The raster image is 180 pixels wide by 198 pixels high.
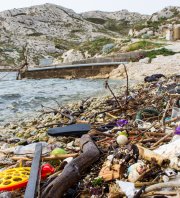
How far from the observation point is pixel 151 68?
2655 cm

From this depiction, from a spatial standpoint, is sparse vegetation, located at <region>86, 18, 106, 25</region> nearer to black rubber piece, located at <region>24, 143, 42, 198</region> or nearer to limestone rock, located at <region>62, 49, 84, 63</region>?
limestone rock, located at <region>62, 49, 84, 63</region>

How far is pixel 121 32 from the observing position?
131125 mm

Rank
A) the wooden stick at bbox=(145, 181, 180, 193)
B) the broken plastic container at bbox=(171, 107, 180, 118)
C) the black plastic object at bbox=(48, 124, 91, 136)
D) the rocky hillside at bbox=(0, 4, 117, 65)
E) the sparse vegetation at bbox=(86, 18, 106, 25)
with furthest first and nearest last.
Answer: the sparse vegetation at bbox=(86, 18, 106, 25)
the rocky hillside at bbox=(0, 4, 117, 65)
the black plastic object at bbox=(48, 124, 91, 136)
the broken plastic container at bbox=(171, 107, 180, 118)
the wooden stick at bbox=(145, 181, 180, 193)

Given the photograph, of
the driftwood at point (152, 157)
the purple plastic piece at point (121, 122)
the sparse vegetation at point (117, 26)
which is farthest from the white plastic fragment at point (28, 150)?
the sparse vegetation at point (117, 26)

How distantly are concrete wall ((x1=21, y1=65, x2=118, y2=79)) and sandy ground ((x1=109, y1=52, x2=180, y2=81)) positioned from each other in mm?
1620

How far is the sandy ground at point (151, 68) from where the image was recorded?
24.7m

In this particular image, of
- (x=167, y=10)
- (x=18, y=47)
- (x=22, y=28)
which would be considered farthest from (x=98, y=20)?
(x=167, y=10)

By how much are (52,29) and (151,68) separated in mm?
105379

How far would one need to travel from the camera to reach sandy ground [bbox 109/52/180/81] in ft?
80.9

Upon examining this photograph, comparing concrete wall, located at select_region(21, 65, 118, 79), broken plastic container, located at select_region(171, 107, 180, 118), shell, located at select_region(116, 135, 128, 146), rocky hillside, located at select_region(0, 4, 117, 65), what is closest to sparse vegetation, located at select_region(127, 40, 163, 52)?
concrete wall, located at select_region(21, 65, 118, 79)

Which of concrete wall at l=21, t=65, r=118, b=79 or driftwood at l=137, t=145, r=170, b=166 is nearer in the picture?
driftwood at l=137, t=145, r=170, b=166

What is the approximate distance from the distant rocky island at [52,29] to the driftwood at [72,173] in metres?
75.4

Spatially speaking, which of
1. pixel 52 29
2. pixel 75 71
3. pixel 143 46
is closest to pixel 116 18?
pixel 52 29

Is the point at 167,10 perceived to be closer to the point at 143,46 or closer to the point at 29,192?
the point at 143,46
